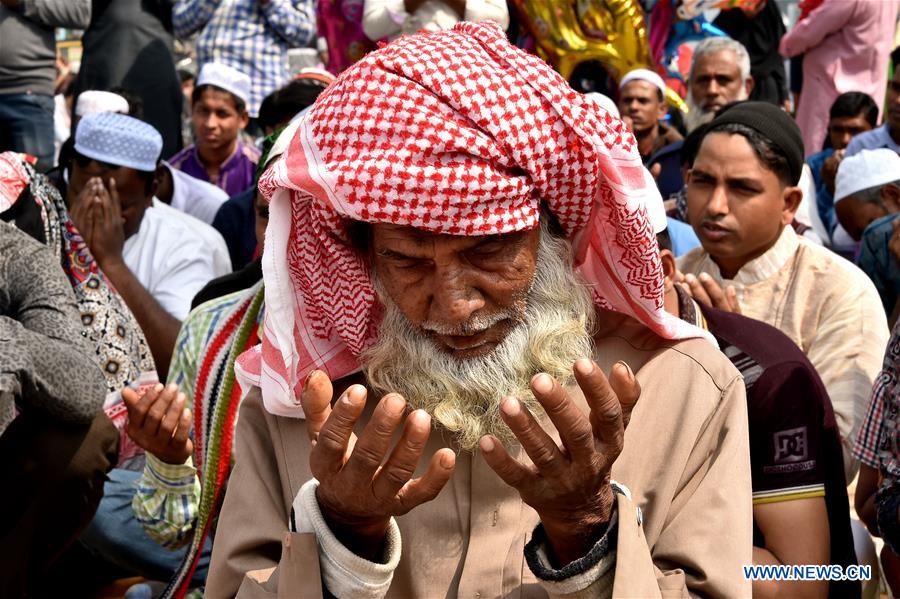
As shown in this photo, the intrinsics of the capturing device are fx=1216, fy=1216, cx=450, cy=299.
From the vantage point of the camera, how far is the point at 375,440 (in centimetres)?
210

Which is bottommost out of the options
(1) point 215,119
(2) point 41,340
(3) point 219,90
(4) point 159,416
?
(1) point 215,119

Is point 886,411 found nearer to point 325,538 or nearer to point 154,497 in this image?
point 325,538

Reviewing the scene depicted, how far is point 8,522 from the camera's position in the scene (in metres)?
4.49

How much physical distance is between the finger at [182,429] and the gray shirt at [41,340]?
81 cm

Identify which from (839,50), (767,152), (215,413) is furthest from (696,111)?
(215,413)

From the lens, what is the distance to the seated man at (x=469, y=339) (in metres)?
2.28

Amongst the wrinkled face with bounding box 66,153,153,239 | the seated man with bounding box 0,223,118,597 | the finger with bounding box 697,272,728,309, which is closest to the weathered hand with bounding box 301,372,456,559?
the finger with bounding box 697,272,728,309

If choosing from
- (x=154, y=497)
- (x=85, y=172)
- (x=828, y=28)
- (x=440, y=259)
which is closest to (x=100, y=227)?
(x=85, y=172)

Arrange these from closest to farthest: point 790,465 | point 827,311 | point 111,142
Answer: point 790,465 → point 827,311 → point 111,142

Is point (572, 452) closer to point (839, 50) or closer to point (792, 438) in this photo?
point (792, 438)

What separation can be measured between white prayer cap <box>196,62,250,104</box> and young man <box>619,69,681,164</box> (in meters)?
2.71

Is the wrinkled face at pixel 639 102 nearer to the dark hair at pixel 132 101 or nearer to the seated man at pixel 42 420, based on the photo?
the dark hair at pixel 132 101

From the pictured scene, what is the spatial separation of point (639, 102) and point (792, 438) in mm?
5511

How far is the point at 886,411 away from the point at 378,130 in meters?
1.87
